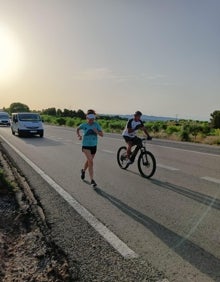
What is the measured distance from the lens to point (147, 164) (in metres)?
11.2

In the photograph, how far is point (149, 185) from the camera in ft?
31.7

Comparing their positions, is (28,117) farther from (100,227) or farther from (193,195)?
(100,227)

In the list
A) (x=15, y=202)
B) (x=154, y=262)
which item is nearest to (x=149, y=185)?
(x=15, y=202)

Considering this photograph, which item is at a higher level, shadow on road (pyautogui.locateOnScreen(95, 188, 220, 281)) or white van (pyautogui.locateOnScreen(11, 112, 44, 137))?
shadow on road (pyautogui.locateOnScreen(95, 188, 220, 281))

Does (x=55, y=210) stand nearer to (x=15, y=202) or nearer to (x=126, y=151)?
(x=15, y=202)

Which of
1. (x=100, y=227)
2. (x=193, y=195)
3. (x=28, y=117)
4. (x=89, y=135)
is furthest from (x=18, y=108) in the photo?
(x=100, y=227)

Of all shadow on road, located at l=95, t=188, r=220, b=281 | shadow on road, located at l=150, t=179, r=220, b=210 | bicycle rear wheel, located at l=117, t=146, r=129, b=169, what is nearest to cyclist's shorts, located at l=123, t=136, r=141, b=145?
bicycle rear wheel, located at l=117, t=146, r=129, b=169

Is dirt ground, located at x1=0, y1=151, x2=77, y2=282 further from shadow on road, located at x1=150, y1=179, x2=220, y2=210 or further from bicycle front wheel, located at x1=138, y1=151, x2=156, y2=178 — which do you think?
bicycle front wheel, located at x1=138, y1=151, x2=156, y2=178

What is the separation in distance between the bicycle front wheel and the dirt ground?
4401mm

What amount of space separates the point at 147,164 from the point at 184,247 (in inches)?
A: 237

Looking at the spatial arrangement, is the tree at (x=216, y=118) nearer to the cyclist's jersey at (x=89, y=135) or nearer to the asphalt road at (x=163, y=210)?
the asphalt road at (x=163, y=210)

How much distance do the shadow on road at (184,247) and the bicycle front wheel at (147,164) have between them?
4.00 meters

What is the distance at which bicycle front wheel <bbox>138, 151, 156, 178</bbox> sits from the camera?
1101 cm

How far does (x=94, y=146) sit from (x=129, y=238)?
178 inches
